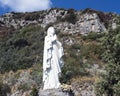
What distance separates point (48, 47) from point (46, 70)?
3.53 feet

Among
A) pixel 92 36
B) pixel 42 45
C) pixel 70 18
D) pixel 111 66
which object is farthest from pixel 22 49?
pixel 111 66

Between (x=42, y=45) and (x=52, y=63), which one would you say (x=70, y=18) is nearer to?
(x=42, y=45)

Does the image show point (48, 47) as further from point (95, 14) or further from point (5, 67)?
point (95, 14)

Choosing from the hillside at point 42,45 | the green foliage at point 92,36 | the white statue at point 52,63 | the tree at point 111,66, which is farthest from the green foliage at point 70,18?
the tree at point 111,66

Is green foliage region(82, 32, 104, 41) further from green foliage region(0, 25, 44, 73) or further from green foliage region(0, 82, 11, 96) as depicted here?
green foliage region(0, 82, 11, 96)

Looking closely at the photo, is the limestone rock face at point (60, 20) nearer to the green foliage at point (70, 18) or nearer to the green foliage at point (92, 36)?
the green foliage at point (70, 18)

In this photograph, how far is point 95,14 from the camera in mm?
50094

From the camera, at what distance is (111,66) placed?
17781 mm

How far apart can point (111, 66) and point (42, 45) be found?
86.2 ft

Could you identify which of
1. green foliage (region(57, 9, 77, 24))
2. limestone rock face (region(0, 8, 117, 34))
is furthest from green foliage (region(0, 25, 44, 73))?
green foliage (region(57, 9, 77, 24))

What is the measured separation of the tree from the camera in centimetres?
1766

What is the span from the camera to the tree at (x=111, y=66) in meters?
17.7

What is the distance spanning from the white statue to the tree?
190 cm

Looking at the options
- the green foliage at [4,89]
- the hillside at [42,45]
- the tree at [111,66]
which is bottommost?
the tree at [111,66]
